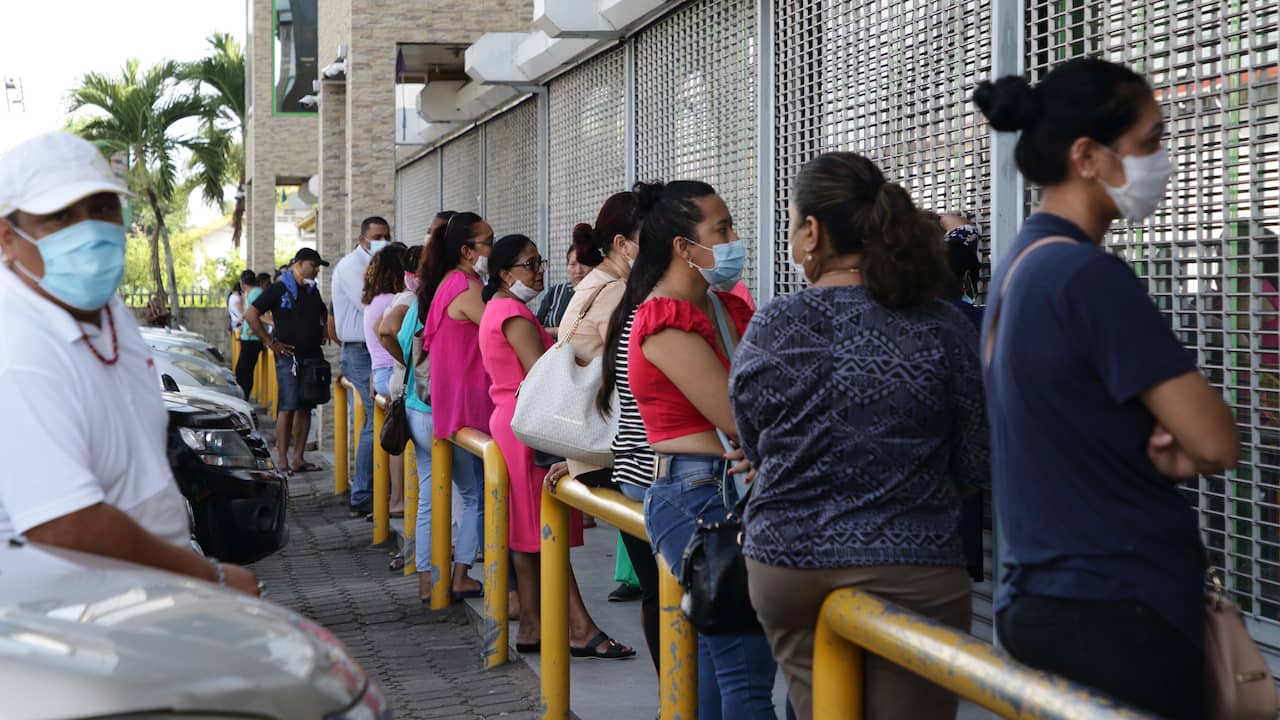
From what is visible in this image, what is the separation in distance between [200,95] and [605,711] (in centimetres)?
4771

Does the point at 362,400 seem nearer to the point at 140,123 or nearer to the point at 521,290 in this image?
the point at 521,290

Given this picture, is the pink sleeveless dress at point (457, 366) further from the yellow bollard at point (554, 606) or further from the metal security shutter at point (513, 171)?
the metal security shutter at point (513, 171)

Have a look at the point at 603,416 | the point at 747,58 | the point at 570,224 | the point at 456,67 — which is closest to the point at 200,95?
the point at 456,67

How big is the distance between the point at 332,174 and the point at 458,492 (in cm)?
1240

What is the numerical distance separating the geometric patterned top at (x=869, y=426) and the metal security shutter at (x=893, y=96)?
118 inches

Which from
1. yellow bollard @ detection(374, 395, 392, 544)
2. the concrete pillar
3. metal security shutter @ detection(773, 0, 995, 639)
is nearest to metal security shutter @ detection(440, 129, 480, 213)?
the concrete pillar

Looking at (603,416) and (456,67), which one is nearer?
(603,416)

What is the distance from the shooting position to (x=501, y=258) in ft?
21.9

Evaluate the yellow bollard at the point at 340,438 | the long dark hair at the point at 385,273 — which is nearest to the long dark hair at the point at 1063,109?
the long dark hair at the point at 385,273

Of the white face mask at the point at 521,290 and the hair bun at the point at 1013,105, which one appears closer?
the hair bun at the point at 1013,105

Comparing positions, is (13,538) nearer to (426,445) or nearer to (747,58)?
(426,445)

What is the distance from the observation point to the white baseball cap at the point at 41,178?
2.95 meters

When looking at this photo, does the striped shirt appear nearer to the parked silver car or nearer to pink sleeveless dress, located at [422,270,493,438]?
the parked silver car

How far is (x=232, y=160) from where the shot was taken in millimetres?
52062
